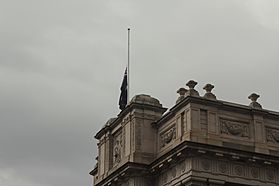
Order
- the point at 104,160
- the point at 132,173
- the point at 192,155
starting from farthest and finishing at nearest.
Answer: the point at 104,160 < the point at 132,173 < the point at 192,155

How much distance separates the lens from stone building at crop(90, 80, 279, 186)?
1583 inches

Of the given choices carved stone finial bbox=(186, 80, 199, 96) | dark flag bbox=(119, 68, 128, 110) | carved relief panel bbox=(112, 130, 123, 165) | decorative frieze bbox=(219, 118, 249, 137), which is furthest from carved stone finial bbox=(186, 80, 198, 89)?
dark flag bbox=(119, 68, 128, 110)

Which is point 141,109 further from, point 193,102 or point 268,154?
point 268,154

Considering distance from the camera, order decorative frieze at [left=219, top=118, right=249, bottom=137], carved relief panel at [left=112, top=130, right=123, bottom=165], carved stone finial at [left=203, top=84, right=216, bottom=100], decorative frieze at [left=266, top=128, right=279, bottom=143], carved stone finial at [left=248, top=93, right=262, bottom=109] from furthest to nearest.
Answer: carved relief panel at [left=112, top=130, right=123, bottom=165], carved stone finial at [left=248, top=93, right=262, bottom=109], decorative frieze at [left=266, top=128, right=279, bottom=143], carved stone finial at [left=203, top=84, right=216, bottom=100], decorative frieze at [left=219, top=118, right=249, bottom=137]

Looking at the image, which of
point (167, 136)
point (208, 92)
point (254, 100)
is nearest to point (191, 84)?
point (208, 92)

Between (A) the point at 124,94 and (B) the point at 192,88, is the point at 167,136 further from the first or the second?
(A) the point at 124,94

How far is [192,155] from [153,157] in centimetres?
477

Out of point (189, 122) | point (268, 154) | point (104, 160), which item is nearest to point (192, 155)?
point (189, 122)

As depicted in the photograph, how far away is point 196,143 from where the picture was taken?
1569 inches

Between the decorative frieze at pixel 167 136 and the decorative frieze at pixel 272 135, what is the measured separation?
533 centimetres

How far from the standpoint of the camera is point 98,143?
50469mm

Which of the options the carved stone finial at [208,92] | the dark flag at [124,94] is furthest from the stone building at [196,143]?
the dark flag at [124,94]

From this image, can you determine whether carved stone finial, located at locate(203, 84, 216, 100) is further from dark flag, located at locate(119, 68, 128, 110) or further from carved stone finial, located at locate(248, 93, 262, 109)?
dark flag, located at locate(119, 68, 128, 110)

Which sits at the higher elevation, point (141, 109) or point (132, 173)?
point (141, 109)
